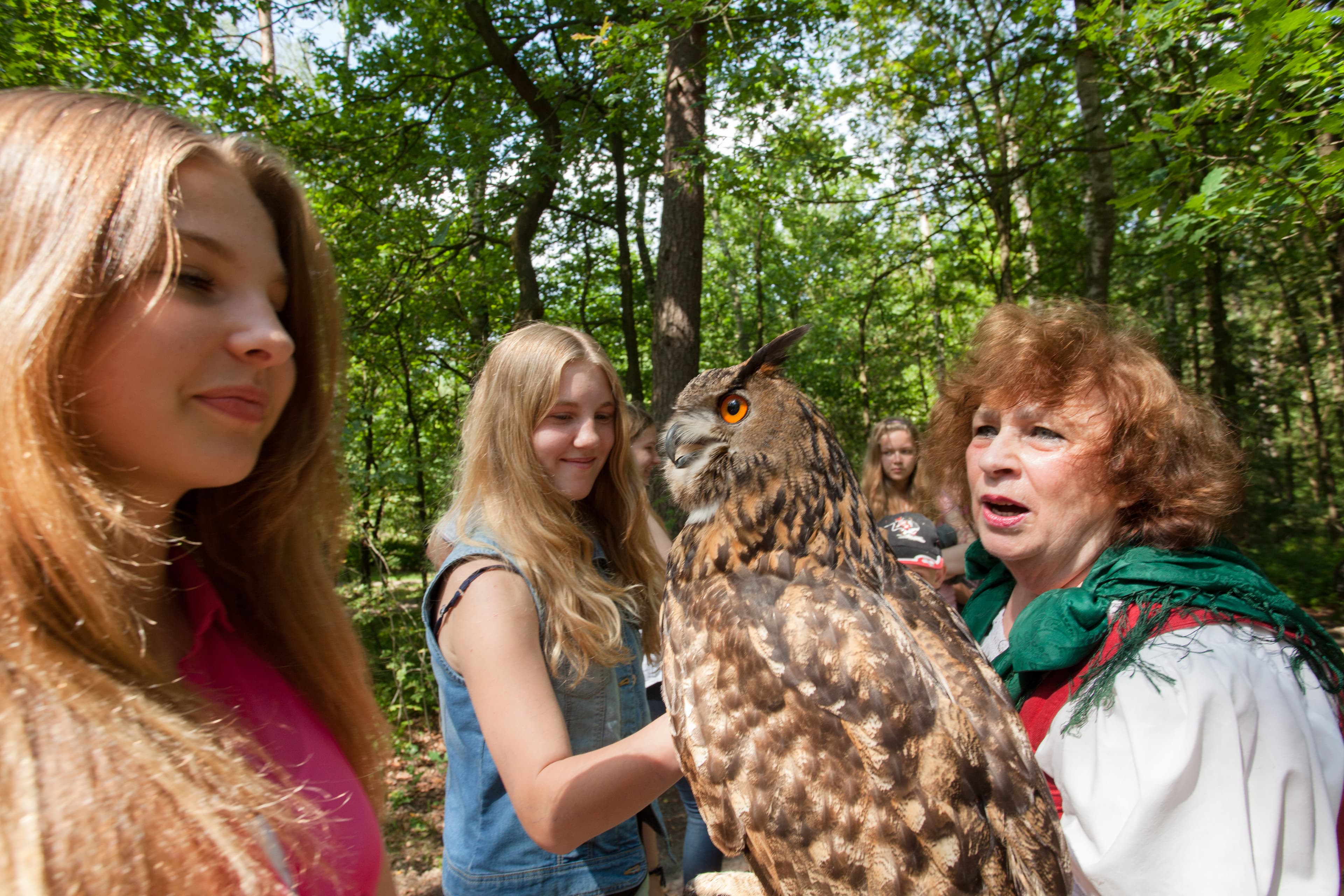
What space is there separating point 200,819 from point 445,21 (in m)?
9.02

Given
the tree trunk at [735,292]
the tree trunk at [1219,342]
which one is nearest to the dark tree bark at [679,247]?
the tree trunk at [1219,342]

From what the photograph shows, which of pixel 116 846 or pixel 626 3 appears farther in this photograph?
pixel 626 3

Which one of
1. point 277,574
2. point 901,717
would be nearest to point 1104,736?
point 901,717

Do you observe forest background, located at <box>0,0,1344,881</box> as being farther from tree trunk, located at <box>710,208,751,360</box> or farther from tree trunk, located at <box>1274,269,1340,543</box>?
tree trunk, located at <box>710,208,751,360</box>

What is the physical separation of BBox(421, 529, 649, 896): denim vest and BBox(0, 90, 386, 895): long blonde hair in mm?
792

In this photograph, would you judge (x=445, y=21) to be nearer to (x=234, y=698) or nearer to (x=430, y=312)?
(x=430, y=312)

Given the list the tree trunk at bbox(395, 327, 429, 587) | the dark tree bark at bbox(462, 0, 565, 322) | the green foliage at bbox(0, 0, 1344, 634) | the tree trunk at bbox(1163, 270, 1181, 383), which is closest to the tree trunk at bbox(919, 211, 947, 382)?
the green foliage at bbox(0, 0, 1344, 634)

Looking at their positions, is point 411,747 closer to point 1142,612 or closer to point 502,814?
point 502,814

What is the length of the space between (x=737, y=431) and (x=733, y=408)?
76mm

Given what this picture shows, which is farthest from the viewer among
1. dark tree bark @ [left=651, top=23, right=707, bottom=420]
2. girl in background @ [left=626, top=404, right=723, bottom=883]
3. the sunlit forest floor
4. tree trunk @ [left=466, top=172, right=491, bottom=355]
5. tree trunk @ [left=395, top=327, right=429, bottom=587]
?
tree trunk @ [left=395, top=327, right=429, bottom=587]

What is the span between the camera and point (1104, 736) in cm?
137

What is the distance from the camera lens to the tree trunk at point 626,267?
364 inches

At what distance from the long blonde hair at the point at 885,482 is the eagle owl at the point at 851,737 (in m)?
3.06

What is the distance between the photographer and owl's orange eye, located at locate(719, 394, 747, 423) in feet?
6.47
